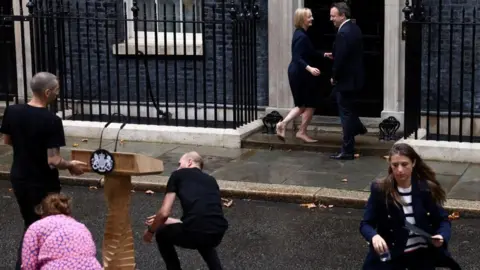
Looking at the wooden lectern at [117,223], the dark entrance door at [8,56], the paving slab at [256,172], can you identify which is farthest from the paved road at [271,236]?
the dark entrance door at [8,56]

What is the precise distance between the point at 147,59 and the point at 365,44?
9.44ft

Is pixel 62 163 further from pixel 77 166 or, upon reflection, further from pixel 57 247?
pixel 57 247

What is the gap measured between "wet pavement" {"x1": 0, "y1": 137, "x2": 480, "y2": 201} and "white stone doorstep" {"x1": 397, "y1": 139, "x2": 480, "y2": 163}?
0.32 ft

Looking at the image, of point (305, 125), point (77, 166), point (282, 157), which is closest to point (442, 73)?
point (305, 125)

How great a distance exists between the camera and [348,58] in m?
11.2

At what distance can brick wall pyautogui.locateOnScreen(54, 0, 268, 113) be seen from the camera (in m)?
12.9

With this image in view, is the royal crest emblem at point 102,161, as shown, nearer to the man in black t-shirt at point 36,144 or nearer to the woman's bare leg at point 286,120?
the man in black t-shirt at point 36,144

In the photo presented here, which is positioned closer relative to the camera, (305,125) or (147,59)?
(305,125)

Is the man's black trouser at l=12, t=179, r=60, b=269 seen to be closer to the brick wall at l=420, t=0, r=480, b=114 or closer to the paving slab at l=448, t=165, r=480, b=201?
the paving slab at l=448, t=165, r=480, b=201

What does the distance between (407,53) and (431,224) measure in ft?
18.4

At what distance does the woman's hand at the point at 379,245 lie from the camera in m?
5.80

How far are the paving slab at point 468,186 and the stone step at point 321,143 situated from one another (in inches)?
46.7

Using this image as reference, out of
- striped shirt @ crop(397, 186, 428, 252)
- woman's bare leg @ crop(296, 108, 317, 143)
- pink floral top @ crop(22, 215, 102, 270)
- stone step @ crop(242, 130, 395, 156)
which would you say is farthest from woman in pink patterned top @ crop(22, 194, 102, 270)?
woman's bare leg @ crop(296, 108, 317, 143)

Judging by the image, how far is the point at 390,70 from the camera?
12234mm
